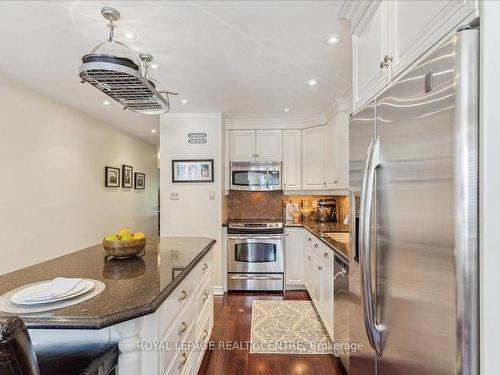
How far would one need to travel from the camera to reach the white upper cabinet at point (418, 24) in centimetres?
77

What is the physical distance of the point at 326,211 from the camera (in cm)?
403

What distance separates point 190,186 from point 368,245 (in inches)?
121

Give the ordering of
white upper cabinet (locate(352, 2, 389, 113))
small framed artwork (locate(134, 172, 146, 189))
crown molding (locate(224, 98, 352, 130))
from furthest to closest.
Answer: small framed artwork (locate(134, 172, 146, 189)) < crown molding (locate(224, 98, 352, 130)) < white upper cabinet (locate(352, 2, 389, 113))

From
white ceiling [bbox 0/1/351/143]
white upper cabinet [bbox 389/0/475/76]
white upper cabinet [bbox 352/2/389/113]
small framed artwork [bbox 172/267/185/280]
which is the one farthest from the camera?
white ceiling [bbox 0/1/351/143]

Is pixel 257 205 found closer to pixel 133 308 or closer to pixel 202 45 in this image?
pixel 202 45

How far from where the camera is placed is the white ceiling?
1.64 meters

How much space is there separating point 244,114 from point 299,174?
120cm

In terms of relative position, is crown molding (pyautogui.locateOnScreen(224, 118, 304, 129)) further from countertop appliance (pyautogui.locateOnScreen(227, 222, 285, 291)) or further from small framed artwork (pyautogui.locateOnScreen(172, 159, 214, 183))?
countertop appliance (pyautogui.locateOnScreen(227, 222, 285, 291))

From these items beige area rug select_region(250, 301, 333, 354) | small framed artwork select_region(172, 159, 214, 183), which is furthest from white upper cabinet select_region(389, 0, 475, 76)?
small framed artwork select_region(172, 159, 214, 183)

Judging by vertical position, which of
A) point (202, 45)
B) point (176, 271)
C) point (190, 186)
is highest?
point (202, 45)

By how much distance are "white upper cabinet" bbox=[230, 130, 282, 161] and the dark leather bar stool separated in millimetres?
3234

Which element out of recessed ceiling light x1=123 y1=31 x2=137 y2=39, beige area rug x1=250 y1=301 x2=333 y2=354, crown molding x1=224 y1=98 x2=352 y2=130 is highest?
recessed ceiling light x1=123 y1=31 x2=137 y2=39
